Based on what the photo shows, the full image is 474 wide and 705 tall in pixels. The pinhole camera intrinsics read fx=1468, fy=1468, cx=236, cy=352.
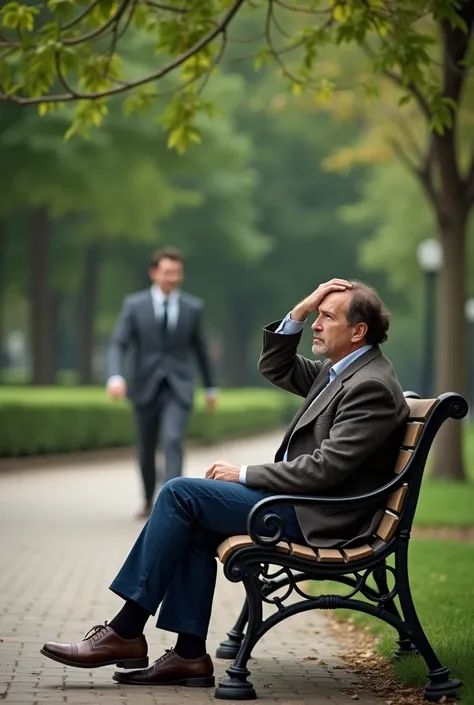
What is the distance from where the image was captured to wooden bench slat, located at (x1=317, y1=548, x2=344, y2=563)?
17.1ft

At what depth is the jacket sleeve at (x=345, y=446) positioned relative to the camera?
527 cm

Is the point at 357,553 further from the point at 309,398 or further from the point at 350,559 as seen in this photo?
the point at 309,398

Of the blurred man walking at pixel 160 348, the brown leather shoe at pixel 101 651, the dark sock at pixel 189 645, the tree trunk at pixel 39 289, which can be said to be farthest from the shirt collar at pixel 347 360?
the tree trunk at pixel 39 289

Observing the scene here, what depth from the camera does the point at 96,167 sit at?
26797mm

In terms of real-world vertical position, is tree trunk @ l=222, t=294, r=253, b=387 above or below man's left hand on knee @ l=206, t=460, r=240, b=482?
below

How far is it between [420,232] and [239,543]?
3342cm

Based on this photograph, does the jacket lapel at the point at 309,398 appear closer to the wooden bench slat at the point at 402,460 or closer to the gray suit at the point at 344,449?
the gray suit at the point at 344,449

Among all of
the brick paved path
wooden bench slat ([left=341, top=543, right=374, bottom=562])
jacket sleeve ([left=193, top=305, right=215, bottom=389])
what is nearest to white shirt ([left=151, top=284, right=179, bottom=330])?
jacket sleeve ([left=193, top=305, right=215, bottom=389])

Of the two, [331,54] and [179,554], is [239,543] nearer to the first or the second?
[179,554]

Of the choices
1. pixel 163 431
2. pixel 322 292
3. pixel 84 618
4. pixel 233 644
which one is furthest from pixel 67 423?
pixel 322 292

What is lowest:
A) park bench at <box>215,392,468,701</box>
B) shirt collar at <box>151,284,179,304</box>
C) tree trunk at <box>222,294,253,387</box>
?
tree trunk at <box>222,294,253,387</box>

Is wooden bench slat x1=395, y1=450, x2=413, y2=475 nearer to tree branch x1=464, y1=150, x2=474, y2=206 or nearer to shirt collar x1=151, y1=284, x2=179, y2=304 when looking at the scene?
shirt collar x1=151, y1=284, x2=179, y2=304

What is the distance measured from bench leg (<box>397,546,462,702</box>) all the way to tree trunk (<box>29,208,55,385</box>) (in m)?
27.4

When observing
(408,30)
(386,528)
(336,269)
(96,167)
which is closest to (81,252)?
(96,167)
